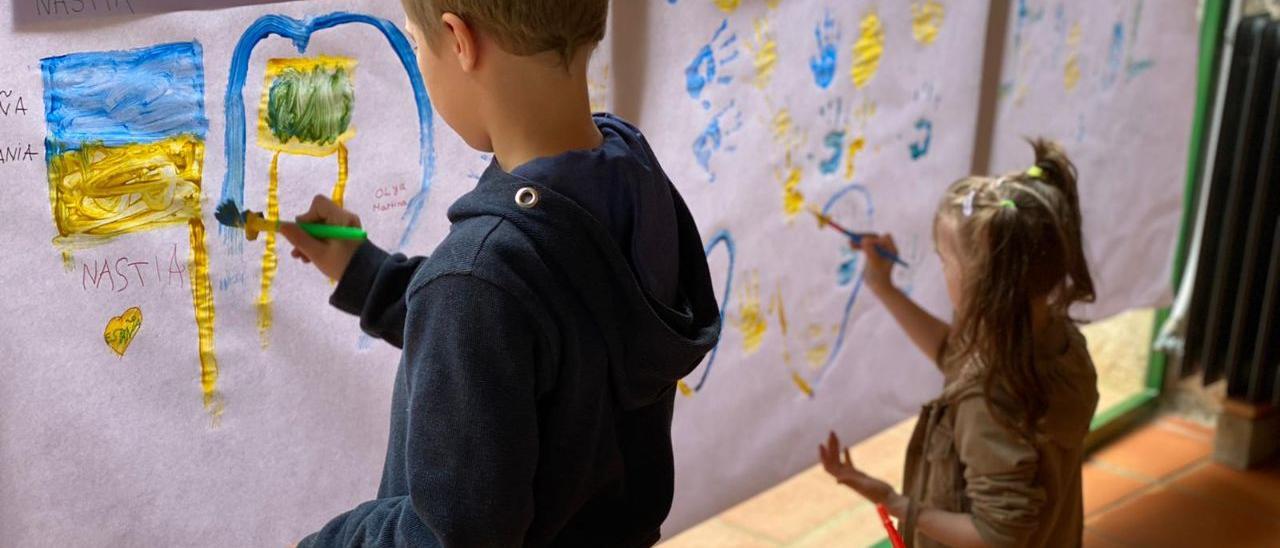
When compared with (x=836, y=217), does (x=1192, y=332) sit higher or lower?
lower

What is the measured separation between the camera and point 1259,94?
2.37m

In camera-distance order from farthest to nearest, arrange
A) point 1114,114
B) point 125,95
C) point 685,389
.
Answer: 1. point 1114,114
2. point 685,389
3. point 125,95

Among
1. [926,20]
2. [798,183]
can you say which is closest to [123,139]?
[798,183]

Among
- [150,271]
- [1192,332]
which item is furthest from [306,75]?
[1192,332]

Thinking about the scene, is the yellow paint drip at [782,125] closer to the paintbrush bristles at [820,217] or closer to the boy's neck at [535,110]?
the paintbrush bristles at [820,217]

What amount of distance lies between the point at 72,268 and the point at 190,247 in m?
0.10

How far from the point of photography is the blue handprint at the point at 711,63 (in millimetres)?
1502

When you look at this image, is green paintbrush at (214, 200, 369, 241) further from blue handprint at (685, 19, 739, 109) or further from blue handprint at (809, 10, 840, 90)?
blue handprint at (809, 10, 840, 90)

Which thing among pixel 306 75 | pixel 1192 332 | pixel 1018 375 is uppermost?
pixel 306 75

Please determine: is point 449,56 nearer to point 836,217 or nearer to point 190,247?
point 190,247

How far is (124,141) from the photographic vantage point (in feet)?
3.42

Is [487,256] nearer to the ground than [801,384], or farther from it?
farther from it

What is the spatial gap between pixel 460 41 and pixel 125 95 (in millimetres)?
350

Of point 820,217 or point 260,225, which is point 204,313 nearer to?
point 260,225
